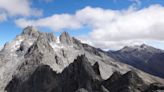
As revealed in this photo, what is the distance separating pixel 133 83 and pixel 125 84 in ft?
16.0

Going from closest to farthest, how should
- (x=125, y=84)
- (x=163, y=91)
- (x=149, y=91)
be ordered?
1. (x=163, y=91)
2. (x=149, y=91)
3. (x=125, y=84)

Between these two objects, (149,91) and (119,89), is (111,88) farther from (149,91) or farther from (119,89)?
(149,91)

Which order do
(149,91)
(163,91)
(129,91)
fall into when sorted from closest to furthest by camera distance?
(163,91), (149,91), (129,91)

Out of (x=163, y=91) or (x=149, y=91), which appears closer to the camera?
(x=163, y=91)

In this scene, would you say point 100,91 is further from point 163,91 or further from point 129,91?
point 163,91

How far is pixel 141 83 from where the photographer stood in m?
193

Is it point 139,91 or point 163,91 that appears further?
point 139,91

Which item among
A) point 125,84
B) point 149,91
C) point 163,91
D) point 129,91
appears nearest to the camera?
point 163,91

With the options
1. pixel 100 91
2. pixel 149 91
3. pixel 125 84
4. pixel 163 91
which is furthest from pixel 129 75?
pixel 163 91

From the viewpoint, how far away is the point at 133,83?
620ft

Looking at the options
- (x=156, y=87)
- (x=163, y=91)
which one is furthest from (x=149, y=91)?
(x=163, y=91)

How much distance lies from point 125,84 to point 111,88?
35.3ft

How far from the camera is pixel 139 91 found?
181125mm

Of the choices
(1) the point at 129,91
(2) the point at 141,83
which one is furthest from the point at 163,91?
(2) the point at 141,83
